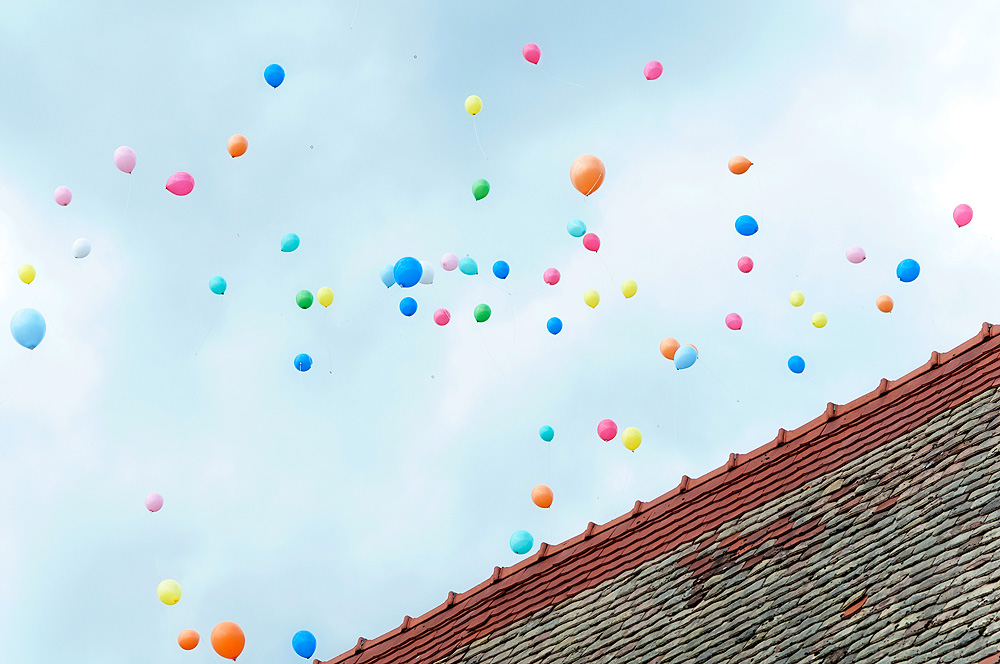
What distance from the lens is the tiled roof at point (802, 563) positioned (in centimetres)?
614

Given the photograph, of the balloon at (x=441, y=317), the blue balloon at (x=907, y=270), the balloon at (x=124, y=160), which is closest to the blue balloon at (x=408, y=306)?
the balloon at (x=441, y=317)

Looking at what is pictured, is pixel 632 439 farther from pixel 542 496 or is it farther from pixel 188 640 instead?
pixel 188 640

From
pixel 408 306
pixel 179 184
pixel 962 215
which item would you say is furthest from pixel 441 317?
pixel 962 215

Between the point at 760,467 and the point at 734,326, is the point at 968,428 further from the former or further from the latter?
the point at 734,326

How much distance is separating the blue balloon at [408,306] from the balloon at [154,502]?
3398 millimetres

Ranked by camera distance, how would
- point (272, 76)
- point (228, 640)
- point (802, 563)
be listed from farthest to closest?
point (272, 76) < point (228, 640) < point (802, 563)

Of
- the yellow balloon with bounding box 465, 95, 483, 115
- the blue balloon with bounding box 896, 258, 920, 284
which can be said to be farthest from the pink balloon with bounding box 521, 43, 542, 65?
the blue balloon with bounding box 896, 258, 920, 284

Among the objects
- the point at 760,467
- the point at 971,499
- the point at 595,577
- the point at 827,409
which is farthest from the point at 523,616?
the point at 971,499

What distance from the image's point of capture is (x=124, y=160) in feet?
41.0

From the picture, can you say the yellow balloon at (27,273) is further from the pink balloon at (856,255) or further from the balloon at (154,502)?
the pink balloon at (856,255)

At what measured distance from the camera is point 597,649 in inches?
292

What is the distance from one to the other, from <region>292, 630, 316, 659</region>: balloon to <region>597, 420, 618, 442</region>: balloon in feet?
13.2

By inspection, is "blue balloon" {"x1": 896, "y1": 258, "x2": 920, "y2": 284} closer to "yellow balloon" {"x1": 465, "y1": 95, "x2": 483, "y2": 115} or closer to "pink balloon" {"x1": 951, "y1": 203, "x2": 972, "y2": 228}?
"pink balloon" {"x1": 951, "y1": 203, "x2": 972, "y2": 228}

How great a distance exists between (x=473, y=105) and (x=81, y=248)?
15.3ft
